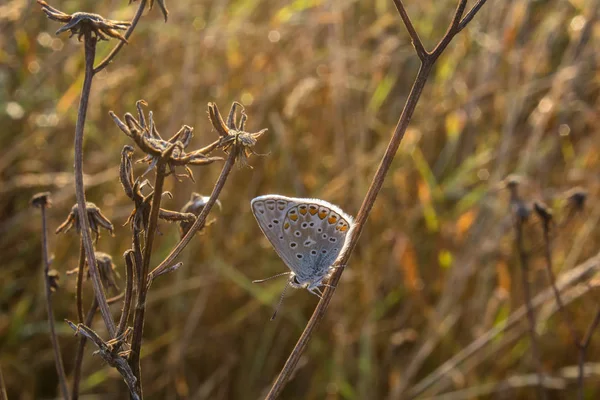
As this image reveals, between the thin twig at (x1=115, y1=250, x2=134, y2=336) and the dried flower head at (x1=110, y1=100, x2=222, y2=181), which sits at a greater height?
the dried flower head at (x1=110, y1=100, x2=222, y2=181)

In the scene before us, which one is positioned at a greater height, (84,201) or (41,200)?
Result: (84,201)

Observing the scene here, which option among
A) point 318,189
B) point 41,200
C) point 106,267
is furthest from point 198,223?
point 318,189

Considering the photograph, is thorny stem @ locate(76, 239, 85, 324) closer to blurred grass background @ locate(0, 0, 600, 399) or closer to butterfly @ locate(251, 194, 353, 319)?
butterfly @ locate(251, 194, 353, 319)

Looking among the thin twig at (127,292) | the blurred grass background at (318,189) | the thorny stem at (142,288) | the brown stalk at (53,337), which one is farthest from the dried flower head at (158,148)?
the blurred grass background at (318,189)

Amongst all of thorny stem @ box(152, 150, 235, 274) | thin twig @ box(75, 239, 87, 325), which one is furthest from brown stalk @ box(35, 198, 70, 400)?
thorny stem @ box(152, 150, 235, 274)

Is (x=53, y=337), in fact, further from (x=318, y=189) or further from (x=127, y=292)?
(x=318, y=189)

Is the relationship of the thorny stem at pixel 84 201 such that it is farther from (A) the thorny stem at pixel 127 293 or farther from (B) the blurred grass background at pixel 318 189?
(B) the blurred grass background at pixel 318 189

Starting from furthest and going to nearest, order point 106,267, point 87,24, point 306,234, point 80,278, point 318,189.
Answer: point 318,189 → point 306,234 → point 106,267 → point 80,278 → point 87,24

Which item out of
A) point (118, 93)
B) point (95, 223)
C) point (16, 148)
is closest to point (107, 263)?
point (95, 223)

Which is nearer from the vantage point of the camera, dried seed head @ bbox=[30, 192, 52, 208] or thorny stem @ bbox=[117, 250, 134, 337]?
thorny stem @ bbox=[117, 250, 134, 337]
